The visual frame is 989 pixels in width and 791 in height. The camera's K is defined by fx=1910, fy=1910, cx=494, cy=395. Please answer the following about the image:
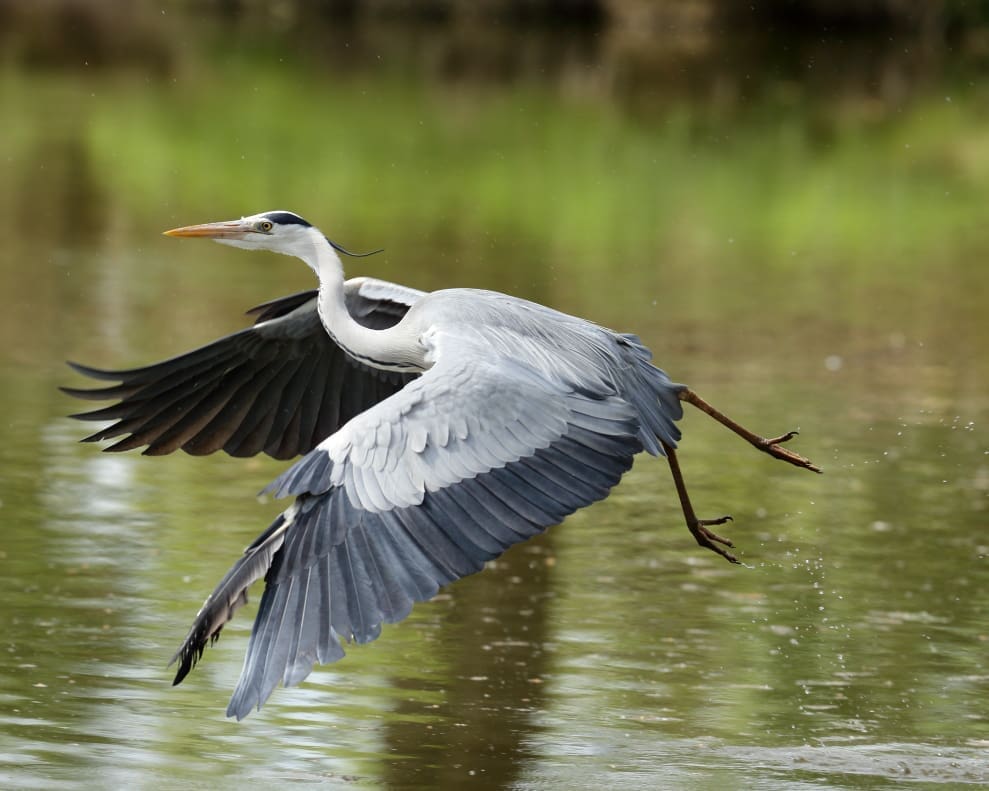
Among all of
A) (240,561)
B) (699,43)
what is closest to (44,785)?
(240,561)

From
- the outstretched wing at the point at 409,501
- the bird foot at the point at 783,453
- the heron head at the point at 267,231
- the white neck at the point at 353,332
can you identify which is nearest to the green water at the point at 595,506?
the bird foot at the point at 783,453

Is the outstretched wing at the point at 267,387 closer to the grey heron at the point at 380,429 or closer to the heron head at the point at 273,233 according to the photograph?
the grey heron at the point at 380,429

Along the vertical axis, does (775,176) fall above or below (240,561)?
below

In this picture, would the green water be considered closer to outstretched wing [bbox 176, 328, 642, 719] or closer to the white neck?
outstretched wing [bbox 176, 328, 642, 719]

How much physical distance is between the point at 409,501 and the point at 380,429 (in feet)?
0.80

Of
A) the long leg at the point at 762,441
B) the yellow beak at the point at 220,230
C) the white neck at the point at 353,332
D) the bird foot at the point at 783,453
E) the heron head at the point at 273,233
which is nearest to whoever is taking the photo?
the white neck at the point at 353,332

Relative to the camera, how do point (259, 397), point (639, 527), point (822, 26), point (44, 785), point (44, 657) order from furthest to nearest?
point (822, 26) → point (639, 527) → point (259, 397) → point (44, 657) → point (44, 785)

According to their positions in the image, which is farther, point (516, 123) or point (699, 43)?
point (699, 43)

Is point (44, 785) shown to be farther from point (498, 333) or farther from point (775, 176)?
point (775, 176)

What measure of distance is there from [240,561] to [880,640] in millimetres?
3244

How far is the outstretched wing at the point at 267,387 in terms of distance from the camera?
7.09 m

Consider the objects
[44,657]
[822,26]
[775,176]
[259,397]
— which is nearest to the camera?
[44,657]

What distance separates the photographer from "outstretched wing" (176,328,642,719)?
5.09m

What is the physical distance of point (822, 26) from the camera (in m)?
42.5
